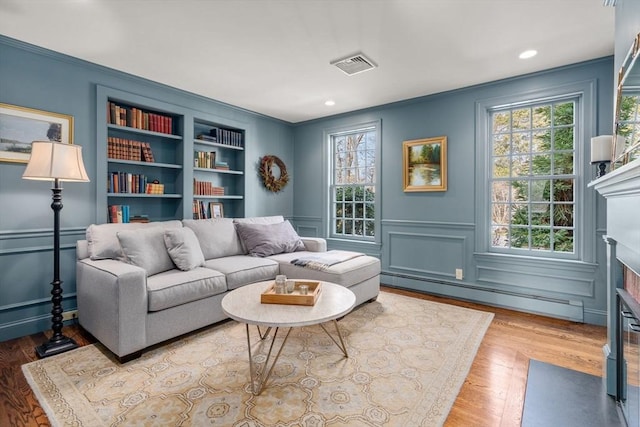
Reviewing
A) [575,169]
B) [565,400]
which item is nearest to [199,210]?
[565,400]

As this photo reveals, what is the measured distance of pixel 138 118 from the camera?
3.38m

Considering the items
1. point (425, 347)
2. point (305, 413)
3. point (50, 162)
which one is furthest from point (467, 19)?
point (50, 162)

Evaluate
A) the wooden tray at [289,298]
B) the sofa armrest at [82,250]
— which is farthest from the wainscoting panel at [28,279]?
the wooden tray at [289,298]

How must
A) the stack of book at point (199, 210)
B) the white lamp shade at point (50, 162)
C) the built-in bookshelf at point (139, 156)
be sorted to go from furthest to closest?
1. the stack of book at point (199, 210)
2. the built-in bookshelf at point (139, 156)
3. the white lamp shade at point (50, 162)

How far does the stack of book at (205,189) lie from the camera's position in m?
3.95

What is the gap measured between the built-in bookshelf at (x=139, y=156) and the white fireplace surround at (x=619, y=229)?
12.3ft

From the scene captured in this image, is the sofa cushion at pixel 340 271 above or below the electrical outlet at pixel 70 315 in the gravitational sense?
above

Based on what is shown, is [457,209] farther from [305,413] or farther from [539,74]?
[305,413]

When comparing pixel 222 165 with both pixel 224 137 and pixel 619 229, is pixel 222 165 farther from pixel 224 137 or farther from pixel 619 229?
pixel 619 229

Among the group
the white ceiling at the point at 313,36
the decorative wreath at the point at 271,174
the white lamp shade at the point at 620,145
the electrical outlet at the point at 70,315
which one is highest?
the white ceiling at the point at 313,36

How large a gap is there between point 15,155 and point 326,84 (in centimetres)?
286

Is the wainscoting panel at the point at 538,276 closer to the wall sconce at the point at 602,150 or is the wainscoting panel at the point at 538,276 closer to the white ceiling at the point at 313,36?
the wall sconce at the point at 602,150

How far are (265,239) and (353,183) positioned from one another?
1.74m

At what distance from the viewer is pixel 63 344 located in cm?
Result: 233
